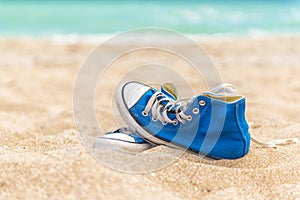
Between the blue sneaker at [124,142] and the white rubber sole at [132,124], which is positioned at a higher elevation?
the white rubber sole at [132,124]

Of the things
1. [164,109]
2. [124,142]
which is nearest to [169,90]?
[164,109]

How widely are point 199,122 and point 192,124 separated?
1.2 inches

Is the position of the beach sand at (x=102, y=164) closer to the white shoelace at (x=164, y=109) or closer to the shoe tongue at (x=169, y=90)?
the white shoelace at (x=164, y=109)

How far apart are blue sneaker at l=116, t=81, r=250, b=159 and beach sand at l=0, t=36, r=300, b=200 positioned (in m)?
0.06

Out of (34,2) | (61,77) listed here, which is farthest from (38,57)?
(34,2)

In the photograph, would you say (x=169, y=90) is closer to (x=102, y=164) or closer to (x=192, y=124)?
(x=192, y=124)

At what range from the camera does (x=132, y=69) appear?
4.82 metres

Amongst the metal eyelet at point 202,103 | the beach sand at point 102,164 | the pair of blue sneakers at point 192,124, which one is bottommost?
the beach sand at point 102,164

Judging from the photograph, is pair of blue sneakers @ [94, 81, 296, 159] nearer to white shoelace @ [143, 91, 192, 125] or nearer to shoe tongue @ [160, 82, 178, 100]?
white shoelace @ [143, 91, 192, 125]

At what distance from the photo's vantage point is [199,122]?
1729 mm

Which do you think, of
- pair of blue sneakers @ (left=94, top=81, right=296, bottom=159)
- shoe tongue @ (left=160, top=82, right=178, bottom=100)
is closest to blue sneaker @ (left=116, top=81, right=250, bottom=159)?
pair of blue sneakers @ (left=94, top=81, right=296, bottom=159)

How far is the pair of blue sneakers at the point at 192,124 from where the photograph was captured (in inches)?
66.5

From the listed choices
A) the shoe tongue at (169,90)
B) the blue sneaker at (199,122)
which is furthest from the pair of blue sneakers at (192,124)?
the shoe tongue at (169,90)

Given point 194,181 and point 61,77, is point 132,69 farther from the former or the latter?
point 194,181
